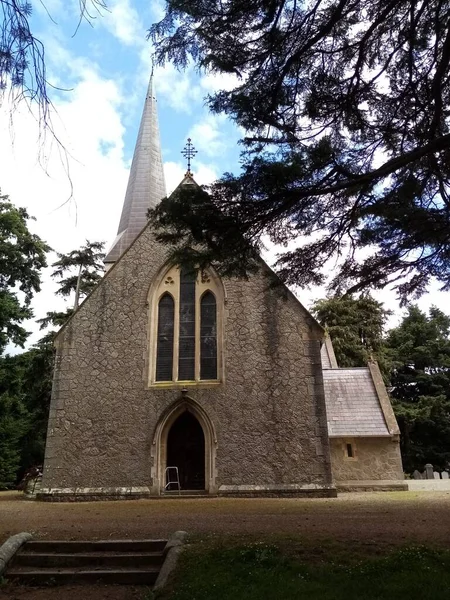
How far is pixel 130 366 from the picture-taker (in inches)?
567

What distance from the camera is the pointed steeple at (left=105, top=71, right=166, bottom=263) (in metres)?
22.2

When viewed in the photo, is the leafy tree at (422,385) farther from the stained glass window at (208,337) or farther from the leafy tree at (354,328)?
the stained glass window at (208,337)

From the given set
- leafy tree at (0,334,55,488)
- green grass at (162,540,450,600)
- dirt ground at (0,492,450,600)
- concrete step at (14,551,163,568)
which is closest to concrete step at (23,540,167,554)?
concrete step at (14,551,163,568)

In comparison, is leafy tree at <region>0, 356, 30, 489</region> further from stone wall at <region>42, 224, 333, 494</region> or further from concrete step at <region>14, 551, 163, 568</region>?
concrete step at <region>14, 551, 163, 568</region>

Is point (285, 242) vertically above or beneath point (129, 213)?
beneath

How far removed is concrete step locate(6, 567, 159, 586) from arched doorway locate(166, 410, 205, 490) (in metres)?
8.27

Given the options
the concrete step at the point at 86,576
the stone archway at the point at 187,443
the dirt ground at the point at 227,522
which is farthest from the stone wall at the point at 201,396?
the concrete step at the point at 86,576

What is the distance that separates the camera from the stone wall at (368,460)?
15875 mm

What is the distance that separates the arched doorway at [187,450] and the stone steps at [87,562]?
7.63 m

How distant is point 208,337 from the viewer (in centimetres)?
1491

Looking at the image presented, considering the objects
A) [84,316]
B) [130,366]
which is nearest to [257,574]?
[130,366]

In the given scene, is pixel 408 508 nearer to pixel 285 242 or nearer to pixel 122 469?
pixel 285 242

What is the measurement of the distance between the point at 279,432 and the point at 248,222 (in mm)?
8587

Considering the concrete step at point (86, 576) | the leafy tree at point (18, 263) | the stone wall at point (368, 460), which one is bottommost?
the concrete step at point (86, 576)
